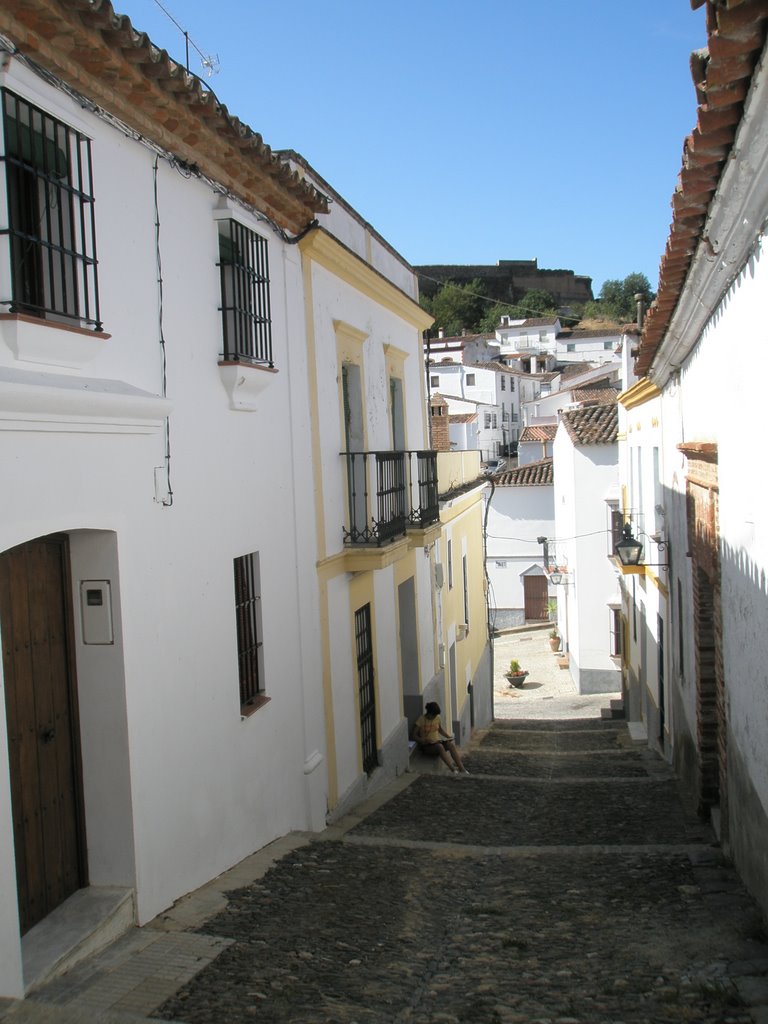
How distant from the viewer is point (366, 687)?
11.0 m

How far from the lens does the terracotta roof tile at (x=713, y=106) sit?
10.8 feet

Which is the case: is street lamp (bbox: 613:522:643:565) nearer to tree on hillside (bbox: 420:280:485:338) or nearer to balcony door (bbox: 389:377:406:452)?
balcony door (bbox: 389:377:406:452)

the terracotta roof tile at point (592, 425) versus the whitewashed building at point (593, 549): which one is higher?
the terracotta roof tile at point (592, 425)

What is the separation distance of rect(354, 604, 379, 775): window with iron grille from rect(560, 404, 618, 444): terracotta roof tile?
14523 millimetres

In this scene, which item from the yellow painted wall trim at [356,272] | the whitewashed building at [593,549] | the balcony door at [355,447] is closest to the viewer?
the yellow painted wall trim at [356,272]

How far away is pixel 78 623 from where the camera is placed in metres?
5.40

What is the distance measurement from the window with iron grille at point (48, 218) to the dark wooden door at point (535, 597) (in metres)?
29.3

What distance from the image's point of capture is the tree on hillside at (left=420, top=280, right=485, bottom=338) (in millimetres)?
85375

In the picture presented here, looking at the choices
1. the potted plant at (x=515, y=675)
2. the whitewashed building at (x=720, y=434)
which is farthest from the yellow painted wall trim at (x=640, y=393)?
the potted plant at (x=515, y=675)

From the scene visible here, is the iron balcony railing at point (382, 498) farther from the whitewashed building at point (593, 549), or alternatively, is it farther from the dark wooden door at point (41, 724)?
the whitewashed building at point (593, 549)

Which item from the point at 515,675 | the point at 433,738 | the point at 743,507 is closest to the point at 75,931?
the point at 743,507

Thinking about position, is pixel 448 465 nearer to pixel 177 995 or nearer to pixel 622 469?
pixel 622 469

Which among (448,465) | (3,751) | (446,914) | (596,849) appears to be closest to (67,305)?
(3,751)

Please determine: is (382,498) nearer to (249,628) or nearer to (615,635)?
(249,628)
